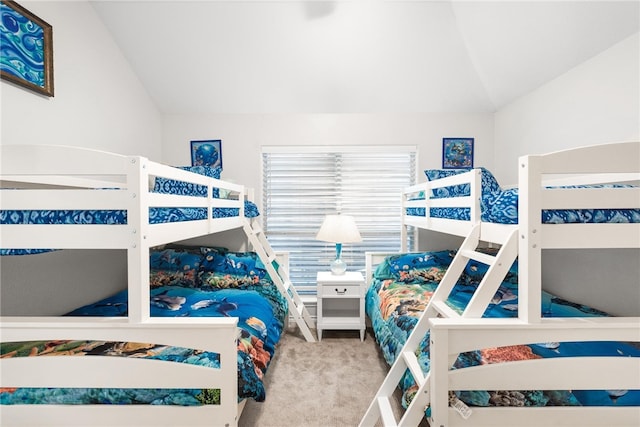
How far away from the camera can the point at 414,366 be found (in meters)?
1.32

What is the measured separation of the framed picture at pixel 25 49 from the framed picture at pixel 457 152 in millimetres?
3300

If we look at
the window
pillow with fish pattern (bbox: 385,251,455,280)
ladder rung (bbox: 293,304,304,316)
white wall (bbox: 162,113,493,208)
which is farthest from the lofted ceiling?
ladder rung (bbox: 293,304,304,316)

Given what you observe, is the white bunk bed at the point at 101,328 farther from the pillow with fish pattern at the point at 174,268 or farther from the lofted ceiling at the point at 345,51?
the lofted ceiling at the point at 345,51

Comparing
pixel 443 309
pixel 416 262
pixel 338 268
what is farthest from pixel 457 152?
pixel 443 309

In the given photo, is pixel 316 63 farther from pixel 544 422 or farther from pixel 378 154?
pixel 544 422

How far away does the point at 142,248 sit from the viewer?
1079 mm

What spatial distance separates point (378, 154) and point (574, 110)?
5.42 feet

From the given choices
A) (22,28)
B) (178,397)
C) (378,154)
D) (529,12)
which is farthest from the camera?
(378,154)

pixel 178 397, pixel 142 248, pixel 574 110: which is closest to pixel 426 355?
pixel 178 397

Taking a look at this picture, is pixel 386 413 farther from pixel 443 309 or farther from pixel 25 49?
pixel 25 49

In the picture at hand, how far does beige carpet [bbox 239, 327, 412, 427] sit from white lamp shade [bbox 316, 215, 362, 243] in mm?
895

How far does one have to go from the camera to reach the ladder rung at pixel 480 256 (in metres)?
1.25

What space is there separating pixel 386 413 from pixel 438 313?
1.61 feet

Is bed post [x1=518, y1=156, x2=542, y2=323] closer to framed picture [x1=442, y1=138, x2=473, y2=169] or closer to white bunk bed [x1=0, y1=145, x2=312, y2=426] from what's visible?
white bunk bed [x1=0, y1=145, x2=312, y2=426]
